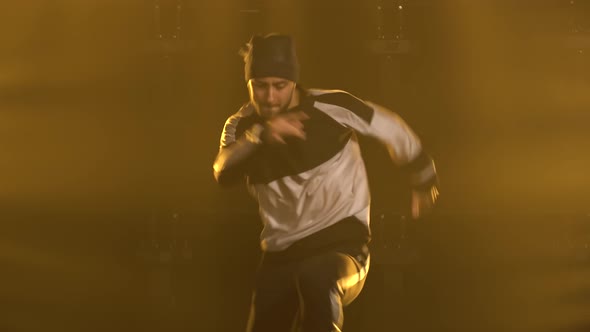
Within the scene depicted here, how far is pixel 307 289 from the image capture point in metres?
3.29

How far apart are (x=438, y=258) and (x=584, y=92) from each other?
0.86 m

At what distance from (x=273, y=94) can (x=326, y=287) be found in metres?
0.65

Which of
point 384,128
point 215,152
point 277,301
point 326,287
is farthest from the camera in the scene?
point 215,152

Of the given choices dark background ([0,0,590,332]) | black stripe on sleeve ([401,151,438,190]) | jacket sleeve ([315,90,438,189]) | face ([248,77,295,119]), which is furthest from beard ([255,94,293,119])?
dark background ([0,0,590,332])

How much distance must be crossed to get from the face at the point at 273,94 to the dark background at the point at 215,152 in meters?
0.79

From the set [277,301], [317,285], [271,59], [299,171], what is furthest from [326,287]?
[271,59]

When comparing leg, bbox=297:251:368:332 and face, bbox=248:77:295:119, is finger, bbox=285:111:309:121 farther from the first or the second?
leg, bbox=297:251:368:332

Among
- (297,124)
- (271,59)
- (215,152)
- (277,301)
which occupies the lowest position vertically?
(277,301)

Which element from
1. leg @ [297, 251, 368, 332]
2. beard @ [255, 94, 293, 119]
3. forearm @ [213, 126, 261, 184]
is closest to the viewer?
leg @ [297, 251, 368, 332]

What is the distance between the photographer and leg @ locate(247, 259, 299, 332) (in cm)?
338

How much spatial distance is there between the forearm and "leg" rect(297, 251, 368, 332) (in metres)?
0.37

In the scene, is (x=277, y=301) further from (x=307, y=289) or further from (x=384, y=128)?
(x=384, y=128)

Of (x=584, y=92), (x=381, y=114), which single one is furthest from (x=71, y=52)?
(x=584, y=92)

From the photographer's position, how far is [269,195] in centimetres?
351
